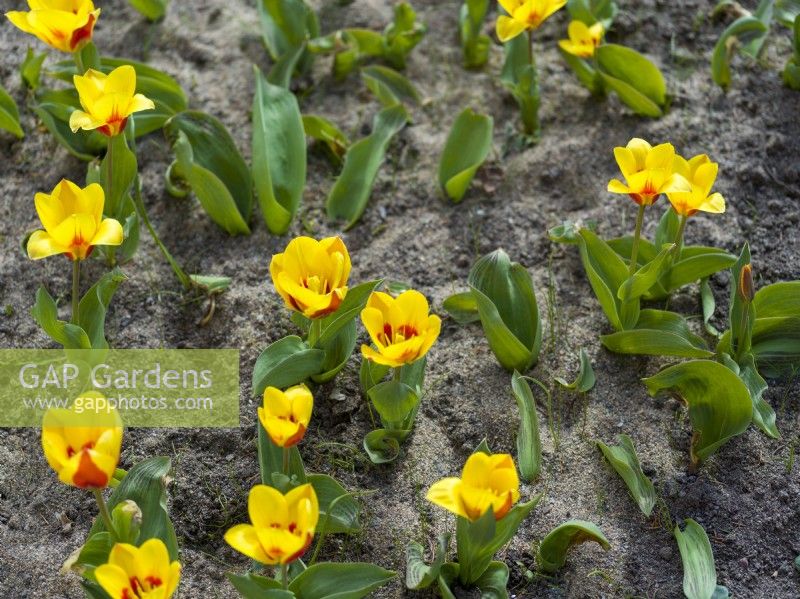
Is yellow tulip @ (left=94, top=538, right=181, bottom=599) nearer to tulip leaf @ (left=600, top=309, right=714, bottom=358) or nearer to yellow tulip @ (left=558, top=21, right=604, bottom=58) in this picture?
tulip leaf @ (left=600, top=309, right=714, bottom=358)

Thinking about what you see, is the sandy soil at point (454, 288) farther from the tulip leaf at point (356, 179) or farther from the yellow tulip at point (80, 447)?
the yellow tulip at point (80, 447)

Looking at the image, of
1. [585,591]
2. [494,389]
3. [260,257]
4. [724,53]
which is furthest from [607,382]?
[724,53]

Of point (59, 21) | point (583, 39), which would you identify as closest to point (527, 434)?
point (583, 39)

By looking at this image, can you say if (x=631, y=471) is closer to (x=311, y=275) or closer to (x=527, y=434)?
(x=527, y=434)

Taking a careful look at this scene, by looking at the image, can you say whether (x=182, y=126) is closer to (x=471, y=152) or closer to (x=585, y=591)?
(x=471, y=152)

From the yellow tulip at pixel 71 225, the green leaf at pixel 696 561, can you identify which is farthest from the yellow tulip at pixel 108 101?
the green leaf at pixel 696 561

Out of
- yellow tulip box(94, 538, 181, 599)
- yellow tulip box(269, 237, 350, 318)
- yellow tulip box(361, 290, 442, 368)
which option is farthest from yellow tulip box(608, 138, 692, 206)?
yellow tulip box(94, 538, 181, 599)
